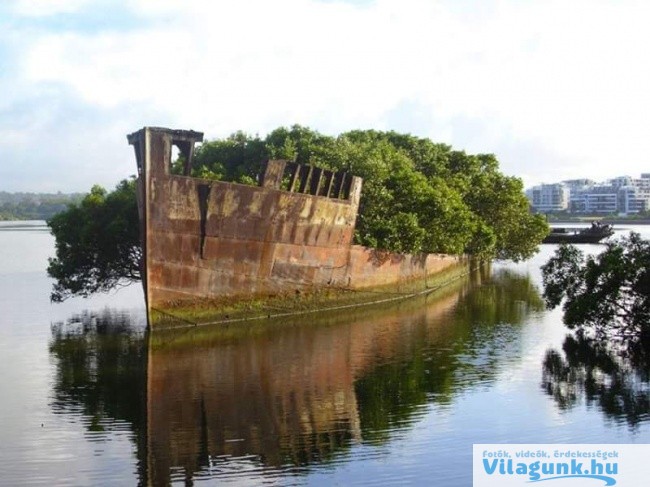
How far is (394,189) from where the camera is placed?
39.6 meters

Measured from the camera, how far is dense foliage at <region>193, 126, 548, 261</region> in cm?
3728

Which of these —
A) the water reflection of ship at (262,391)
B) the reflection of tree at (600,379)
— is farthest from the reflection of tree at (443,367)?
the reflection of tree at (600,379)

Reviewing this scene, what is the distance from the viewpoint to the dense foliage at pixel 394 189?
37.3 m

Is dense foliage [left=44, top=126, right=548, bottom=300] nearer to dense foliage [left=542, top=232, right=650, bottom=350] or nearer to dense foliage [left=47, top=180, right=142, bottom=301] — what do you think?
dense foliage [left=47, top=180, right=142, bottom=301]

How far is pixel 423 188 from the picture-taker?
39781mm

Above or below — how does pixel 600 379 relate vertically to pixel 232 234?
below

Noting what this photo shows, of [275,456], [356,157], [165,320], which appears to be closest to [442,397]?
[275,456]

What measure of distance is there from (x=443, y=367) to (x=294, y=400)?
17.4ft

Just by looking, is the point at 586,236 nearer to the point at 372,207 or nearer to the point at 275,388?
the point at 372,207

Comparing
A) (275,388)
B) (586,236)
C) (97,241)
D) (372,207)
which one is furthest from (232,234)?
(586,236)

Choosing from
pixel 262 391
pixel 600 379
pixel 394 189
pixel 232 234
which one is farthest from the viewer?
pixel 394 189
